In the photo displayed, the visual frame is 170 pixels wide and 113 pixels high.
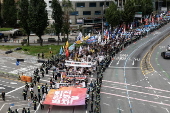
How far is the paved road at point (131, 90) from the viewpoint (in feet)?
124

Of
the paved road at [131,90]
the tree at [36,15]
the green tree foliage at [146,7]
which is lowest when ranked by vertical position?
the paved road at [131,90]

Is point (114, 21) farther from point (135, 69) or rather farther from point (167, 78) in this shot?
point (167, 78)

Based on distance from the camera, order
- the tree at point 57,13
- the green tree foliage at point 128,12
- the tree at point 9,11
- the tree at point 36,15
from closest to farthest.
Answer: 1. the tree at point 36,15
2. the tree at point 57,13
3. the green tree foliage at point 128,12
4. the tree at point 9,11

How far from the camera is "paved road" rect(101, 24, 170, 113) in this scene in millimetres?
37938

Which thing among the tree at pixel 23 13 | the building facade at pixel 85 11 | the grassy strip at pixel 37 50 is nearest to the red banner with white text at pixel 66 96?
the grassy strip at pixel 37 50

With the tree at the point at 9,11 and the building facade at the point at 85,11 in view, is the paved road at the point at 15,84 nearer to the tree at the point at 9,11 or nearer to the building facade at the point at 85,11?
the tree at the point at 9,11

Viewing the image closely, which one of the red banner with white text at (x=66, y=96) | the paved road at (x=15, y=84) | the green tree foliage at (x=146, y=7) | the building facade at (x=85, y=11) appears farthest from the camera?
the building facade at (x=85, y=11)

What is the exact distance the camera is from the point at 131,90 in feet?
148

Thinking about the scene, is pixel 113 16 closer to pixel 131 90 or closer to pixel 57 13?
pixel 57 13

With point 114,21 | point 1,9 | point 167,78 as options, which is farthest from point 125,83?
point 1,9

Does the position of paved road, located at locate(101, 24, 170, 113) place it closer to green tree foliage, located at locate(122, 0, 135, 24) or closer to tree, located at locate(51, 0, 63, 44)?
tree, located at locate(51, 0, 63, 44)

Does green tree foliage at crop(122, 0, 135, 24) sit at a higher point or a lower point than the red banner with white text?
higher

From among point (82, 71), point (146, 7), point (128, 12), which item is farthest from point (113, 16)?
point (82, 71)

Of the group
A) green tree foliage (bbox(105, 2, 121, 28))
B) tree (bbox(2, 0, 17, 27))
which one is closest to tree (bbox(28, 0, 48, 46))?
green tree foliage (bbox(105, 2, 121, 28))
